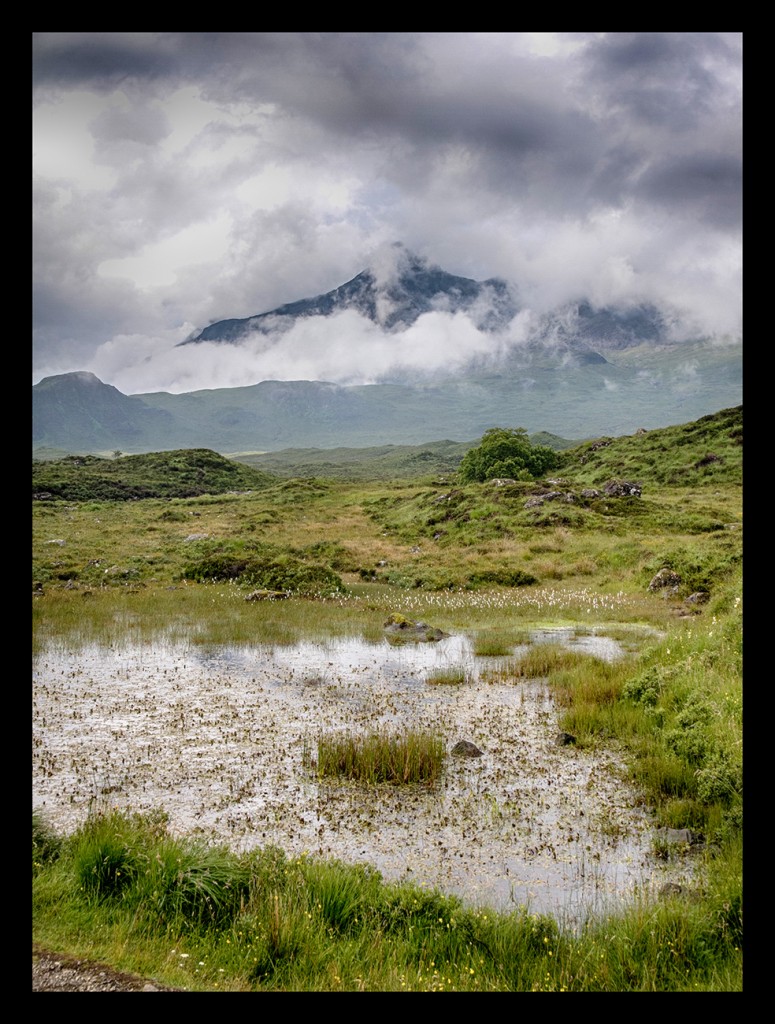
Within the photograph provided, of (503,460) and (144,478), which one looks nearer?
(503,460)

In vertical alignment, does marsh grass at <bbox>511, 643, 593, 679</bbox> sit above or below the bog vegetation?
Answer: below

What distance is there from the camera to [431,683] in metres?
16.9

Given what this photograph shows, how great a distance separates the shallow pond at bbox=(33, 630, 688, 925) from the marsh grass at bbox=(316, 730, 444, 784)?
0.28 m

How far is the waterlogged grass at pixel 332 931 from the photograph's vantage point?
5.75m

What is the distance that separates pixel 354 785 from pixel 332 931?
166 inches

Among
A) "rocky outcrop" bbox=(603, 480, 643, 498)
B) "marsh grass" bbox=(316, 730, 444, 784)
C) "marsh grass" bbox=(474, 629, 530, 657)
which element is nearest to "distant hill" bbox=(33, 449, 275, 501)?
"rocky outcrop" bbox=(603, 480, 643, 498)

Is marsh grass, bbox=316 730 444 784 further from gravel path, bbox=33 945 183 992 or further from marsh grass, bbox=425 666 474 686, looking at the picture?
gravel path, bbox=33 945 183 992

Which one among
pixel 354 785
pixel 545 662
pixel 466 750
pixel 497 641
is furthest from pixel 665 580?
pixel 354 785

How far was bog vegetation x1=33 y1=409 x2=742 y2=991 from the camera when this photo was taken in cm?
Answer: 605

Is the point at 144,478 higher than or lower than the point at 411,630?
higher

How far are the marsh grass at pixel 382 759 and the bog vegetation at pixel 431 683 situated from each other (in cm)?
4

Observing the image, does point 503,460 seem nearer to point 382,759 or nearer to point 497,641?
point 497,641

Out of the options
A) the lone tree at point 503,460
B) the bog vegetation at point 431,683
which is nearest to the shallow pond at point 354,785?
the bog vegetation at point 431,683
